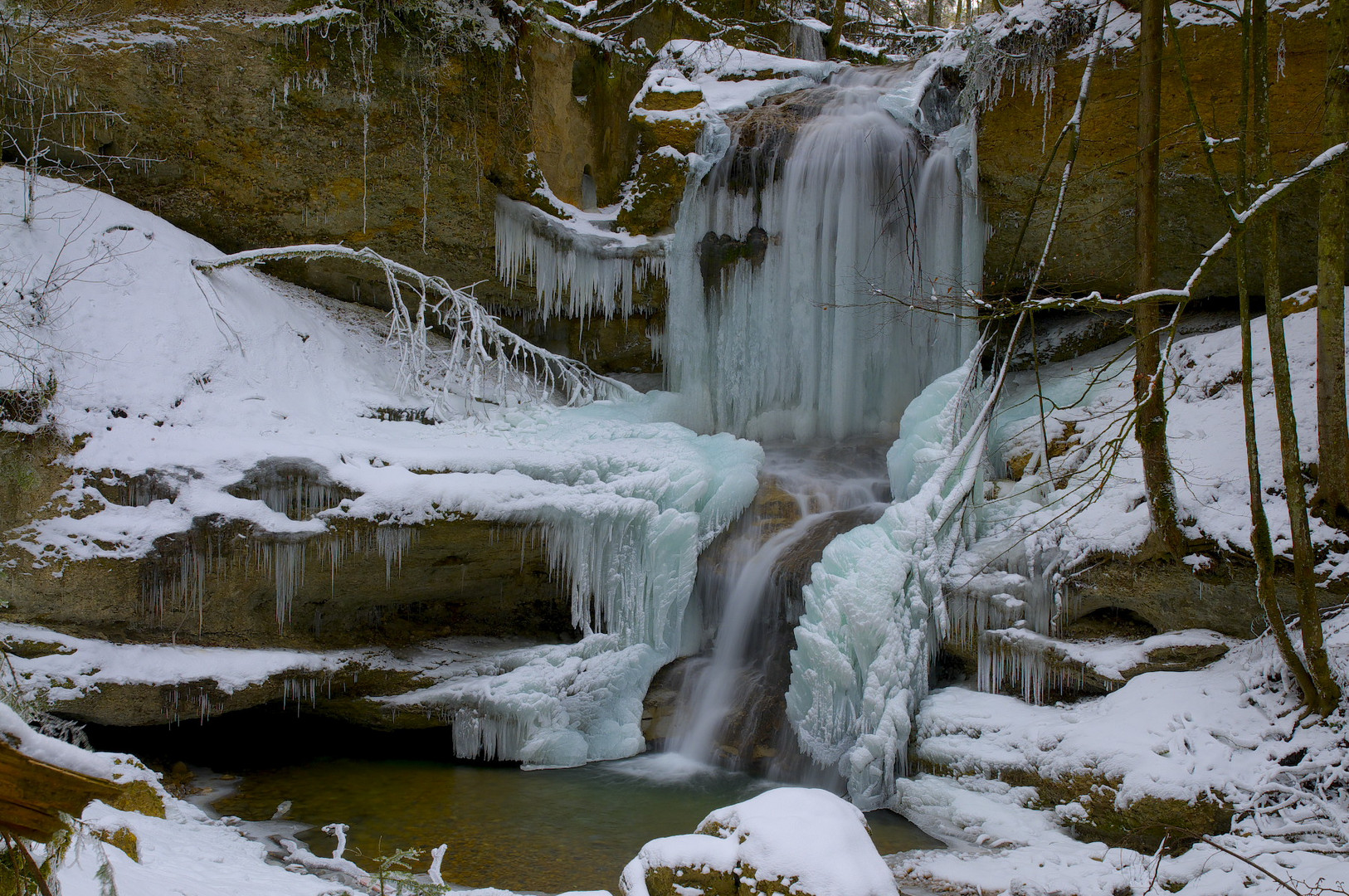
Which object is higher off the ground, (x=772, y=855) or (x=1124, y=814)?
(x=772, y=855)

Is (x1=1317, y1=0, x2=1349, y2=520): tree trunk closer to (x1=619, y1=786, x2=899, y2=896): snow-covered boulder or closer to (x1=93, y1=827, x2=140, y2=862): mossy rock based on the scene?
(x1=619, y1=786, x2=899, y2=896): snow-covered boulder

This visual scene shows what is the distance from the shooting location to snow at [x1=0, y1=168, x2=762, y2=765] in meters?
6.34

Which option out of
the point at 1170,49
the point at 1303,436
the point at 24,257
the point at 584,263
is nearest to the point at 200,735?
the point at 24,257

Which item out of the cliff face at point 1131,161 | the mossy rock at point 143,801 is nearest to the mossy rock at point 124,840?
the mossy rock at point 143,801

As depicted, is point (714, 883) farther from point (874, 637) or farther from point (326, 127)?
point (326, 127)

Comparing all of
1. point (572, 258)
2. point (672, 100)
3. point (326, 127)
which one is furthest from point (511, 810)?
point (672, 100)

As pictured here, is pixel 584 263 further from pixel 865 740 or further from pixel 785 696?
pixel 865 740

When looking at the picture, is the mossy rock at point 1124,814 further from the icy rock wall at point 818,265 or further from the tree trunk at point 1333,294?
the icy rock wall at point 818,265

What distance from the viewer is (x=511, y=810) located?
20.2 ft

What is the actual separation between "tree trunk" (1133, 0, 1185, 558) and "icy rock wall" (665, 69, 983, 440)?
3196 millimetres

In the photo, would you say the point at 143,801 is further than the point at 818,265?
No

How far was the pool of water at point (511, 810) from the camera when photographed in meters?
5.30

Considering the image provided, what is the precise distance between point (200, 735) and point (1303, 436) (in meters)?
8.97

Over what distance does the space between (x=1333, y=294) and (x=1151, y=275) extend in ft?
3.38
